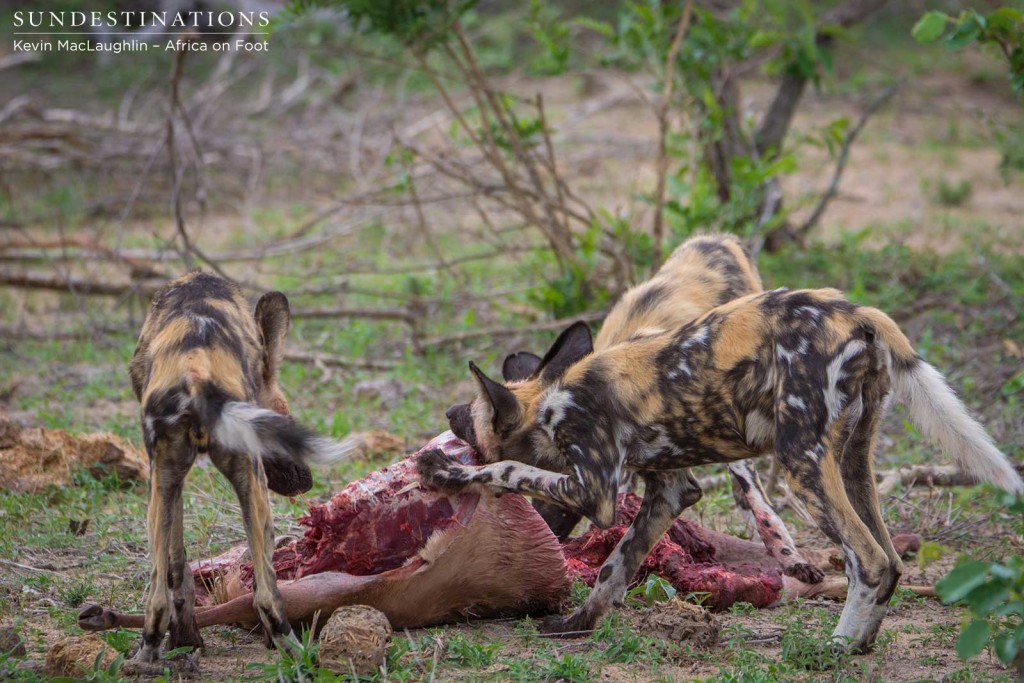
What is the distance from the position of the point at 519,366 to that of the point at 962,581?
2.11 meters

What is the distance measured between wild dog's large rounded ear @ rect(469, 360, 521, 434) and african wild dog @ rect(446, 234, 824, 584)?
0.30ft

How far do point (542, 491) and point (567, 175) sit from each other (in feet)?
25.9

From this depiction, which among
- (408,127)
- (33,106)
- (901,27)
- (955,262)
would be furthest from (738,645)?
(901,27)

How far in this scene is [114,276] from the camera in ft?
26.6

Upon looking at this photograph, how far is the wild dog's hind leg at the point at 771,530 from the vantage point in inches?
165

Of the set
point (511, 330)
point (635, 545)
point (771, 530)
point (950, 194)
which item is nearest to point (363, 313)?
point (511, 330)

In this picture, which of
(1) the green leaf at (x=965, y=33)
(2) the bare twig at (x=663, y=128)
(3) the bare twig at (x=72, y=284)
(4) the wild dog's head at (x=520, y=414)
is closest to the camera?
(4) the wild dog's head at (x=520, y=414)

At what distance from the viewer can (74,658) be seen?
3186mm

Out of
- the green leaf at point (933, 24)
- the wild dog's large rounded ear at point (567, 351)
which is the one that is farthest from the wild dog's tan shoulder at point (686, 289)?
the green leaf at point (933, 24)

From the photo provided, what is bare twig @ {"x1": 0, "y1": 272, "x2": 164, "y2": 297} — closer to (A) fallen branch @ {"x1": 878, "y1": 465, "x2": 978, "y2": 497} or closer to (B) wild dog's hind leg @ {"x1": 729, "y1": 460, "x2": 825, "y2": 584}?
(B) wild dog's hind leg @ {"x1": 729, "y1": 460, "x2": 825, "y2": 584}

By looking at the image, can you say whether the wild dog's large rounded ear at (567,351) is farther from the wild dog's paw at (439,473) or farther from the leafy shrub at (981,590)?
the leafy shrub at (981,590)

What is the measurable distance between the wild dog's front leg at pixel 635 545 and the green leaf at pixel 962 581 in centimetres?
142

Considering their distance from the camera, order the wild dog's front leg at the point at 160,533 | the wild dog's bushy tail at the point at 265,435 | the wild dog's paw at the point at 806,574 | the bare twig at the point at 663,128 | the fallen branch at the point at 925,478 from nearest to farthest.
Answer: the wild dog's bushy tail at the point at 265,435
the wild dog's front leg at the point at 160,533
the wild dog's paw at the point at 806,574
the fallen branch at the point at 925,478
the bare twig at the point at 663,128

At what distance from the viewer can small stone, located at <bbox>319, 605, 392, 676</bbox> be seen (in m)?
3.17
